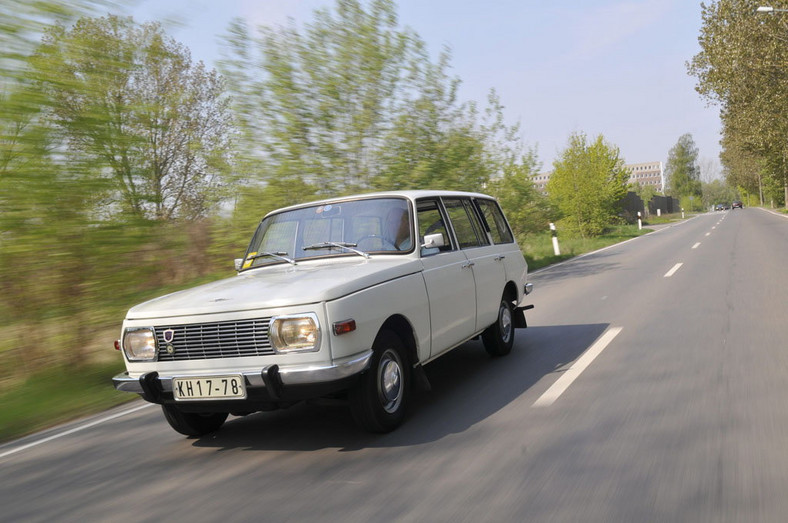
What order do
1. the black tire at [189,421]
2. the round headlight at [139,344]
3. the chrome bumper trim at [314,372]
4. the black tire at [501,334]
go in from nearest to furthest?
the chrome bumper trim at [314,372]
the round headlight at [139,344]
the black tire at [189,421]
the black tire at [501,334]

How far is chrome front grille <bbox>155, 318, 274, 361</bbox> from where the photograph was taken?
420 centimetres

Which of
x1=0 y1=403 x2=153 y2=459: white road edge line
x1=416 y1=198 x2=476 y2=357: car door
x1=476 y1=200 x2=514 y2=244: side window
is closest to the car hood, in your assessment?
x1=416 y1=198 x2=476 y2=357: car door

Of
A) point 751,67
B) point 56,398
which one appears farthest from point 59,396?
point 751,67

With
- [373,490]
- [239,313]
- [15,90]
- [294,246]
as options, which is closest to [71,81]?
[15,90]

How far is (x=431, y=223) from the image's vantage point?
5809 millimetres

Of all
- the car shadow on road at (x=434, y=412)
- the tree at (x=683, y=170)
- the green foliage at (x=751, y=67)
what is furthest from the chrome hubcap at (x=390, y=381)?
the tree at (x=683, y=170)

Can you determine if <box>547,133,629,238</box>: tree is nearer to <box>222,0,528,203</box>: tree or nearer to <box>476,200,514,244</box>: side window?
<box>222,0,528,203</box>: tree

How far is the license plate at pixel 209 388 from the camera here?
13.6 feet

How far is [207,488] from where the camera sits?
388cm

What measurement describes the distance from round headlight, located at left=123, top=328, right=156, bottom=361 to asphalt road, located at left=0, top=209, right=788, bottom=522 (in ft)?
2.38

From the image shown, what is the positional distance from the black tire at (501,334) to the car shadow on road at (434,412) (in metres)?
0.10

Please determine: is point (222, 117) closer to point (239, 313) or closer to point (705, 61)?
point (239, 313)

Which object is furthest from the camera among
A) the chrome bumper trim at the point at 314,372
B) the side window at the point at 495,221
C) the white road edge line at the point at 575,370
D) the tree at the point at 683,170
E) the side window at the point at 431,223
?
the tree at the point at 683,170

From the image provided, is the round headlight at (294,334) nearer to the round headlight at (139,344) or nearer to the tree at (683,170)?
the round headlight at (139,344)
